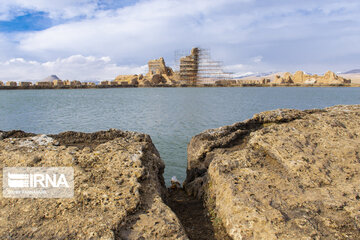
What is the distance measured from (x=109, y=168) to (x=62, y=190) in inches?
21.4

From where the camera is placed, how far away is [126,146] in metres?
3.51

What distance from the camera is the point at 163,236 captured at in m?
2.31

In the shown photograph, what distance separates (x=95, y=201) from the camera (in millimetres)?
2602

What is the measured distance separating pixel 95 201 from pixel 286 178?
215 cm

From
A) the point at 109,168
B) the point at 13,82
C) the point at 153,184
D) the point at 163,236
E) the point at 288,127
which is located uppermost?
the point at 13,82

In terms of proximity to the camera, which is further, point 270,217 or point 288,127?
point 288,127

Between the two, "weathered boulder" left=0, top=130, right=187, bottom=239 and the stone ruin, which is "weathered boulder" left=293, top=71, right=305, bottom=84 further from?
"weathered boulder" left=0, top=130, right=187, bottom=239

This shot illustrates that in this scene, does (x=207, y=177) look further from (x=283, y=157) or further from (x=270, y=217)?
(x=270, y=217)

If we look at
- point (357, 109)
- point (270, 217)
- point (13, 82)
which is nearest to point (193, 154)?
point (270, 217)

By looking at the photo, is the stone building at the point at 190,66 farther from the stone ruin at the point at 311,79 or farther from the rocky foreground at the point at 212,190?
the rocky foreground at the point at 212,190

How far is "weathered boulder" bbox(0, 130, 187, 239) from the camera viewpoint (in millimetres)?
2299

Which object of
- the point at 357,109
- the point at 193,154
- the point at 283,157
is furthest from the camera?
the point at 357,109

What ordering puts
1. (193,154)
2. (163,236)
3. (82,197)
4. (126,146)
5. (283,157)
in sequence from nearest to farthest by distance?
1. (163,236)
2. (82,197)
3. (283,157)
4. (126,146)
5. (193,154)

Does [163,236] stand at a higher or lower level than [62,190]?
lower
